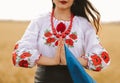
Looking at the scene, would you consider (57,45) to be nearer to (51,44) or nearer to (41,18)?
(51,44)

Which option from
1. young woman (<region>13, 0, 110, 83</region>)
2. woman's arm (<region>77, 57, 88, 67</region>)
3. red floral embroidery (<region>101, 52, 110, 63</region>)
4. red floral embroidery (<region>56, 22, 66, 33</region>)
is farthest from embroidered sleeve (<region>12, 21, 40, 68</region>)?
red floral embroidery (<region>101, 52, 110, 63</region>)

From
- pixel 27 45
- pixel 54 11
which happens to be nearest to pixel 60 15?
pixel 54 11

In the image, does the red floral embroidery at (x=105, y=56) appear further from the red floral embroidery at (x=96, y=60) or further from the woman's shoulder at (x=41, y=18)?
the woman's shoulder at (x=41, y=18)

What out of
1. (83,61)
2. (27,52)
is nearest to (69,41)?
(83,61)

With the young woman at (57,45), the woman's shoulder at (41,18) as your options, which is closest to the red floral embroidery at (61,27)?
the young woman at (57,45)

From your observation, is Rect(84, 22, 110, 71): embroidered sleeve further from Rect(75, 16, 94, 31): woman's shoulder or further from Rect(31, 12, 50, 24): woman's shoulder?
Rect(31, 12, 50, 24): woman's shoulder

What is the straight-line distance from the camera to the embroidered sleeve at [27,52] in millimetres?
3541

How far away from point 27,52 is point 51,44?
171 mm

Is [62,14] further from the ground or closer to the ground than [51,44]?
further from the ground

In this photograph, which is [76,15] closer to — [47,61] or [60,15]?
[60,15]

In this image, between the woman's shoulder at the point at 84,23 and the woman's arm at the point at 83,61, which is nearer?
the woman's arm at the point at 83,61

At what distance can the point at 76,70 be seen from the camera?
349cm

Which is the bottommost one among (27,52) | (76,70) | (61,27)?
(76,70)

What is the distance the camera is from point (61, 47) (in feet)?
11.6
